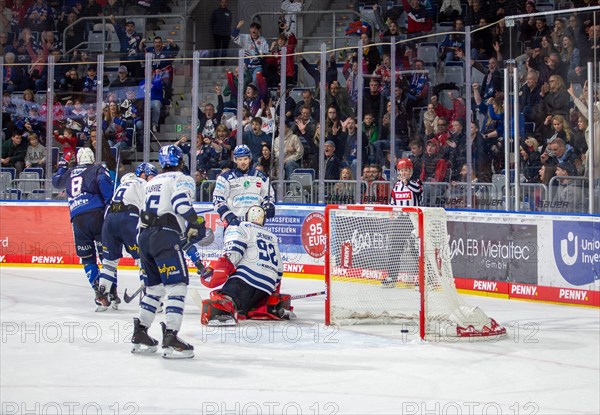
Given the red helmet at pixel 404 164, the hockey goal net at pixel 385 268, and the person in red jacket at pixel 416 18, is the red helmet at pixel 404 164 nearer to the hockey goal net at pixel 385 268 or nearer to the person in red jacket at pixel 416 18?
the hockey goal net at pixel 385 268

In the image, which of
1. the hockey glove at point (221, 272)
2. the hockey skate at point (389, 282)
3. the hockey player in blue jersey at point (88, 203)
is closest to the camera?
the hockey glove at point (221, 272)

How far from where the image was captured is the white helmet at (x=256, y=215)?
8531 mm

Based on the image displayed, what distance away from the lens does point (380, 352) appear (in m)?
7.09

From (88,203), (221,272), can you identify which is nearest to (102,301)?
(88,203)

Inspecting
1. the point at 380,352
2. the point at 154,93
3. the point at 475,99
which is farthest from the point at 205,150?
the point at 380,352

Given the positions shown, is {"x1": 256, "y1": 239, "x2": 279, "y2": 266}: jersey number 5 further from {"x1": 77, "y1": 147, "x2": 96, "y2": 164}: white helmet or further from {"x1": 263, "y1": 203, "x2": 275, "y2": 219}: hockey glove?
{"x1": 77, "y1": 147, "x2": 96, "y2": 164}: white helmet

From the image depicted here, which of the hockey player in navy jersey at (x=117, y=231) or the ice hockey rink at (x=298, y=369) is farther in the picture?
the hockey player in navy jersey at (x=117, y=231)

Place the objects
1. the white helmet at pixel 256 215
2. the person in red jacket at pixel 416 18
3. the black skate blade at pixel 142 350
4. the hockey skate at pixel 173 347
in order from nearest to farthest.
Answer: the hockey skate at pixel 173 347, the black skate blade at pixel 142 350, the white helmet at pixel 256 215, the person in red jacket at pixel 416 18

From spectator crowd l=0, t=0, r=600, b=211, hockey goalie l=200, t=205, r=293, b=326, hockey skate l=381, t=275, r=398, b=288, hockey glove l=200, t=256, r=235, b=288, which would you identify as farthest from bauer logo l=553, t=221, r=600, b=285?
hockey glove l=200, t=256, r=235, b=288

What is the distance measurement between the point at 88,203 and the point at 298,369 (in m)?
3.85

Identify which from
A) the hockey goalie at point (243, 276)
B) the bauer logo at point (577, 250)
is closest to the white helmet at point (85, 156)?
the hockey goalie at point (243, 276)

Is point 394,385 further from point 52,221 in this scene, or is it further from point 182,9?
point 182,9

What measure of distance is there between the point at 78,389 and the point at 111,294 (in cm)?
372

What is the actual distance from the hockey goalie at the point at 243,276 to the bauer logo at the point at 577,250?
115 inches
